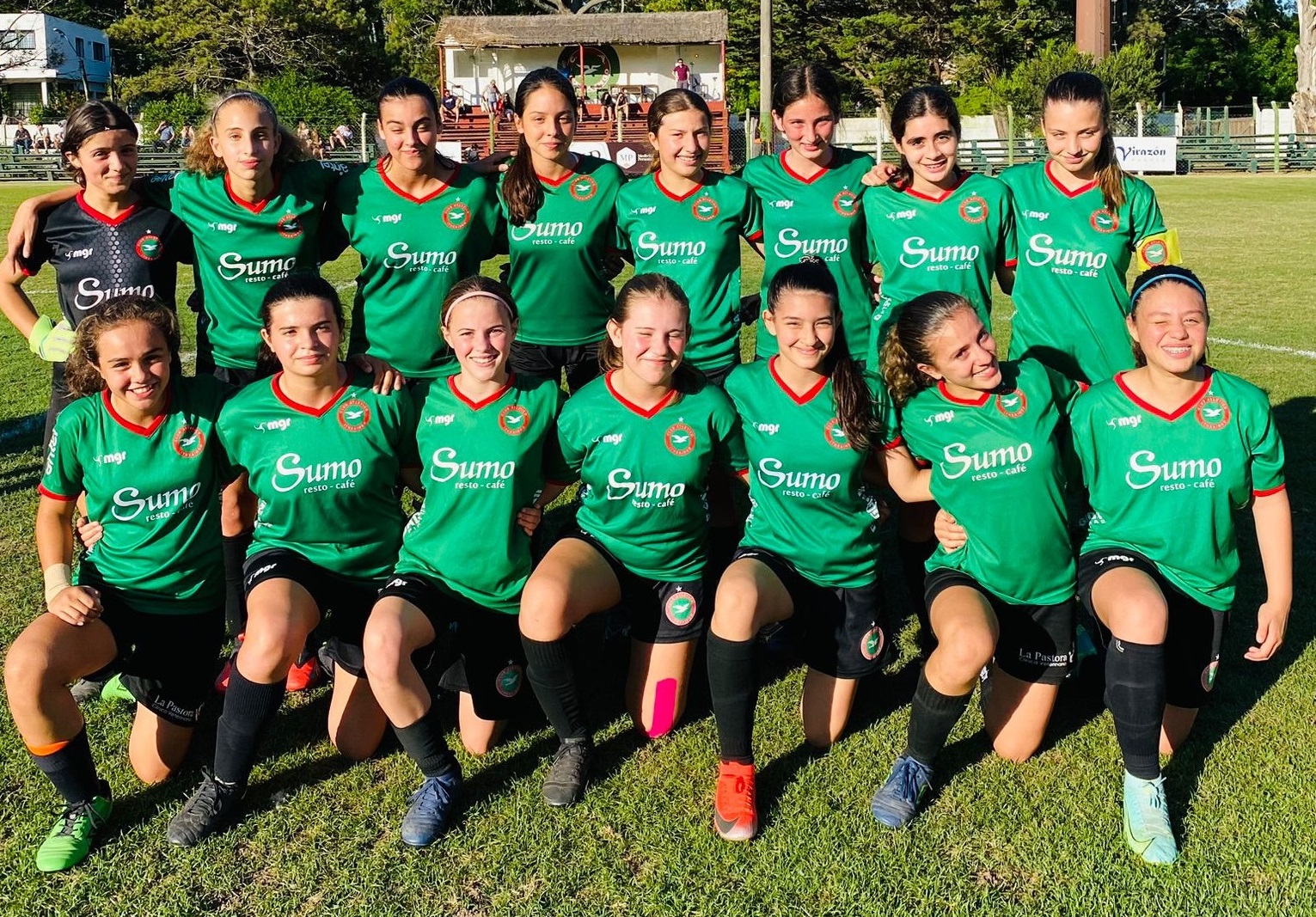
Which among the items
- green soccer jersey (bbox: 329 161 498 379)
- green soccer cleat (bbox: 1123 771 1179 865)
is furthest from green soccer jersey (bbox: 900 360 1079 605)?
green soccer jersey (bbox: 329 161 498 379)

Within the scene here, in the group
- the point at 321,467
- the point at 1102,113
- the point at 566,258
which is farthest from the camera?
the point at 566,258

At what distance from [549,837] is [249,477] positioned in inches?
55.1

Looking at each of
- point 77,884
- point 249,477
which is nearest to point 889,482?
point 249,477

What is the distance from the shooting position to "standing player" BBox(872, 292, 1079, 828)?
3.22 metres

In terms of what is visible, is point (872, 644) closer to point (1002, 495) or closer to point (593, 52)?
point (1002, 495)

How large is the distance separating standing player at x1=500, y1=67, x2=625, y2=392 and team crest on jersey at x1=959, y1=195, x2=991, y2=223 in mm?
1299

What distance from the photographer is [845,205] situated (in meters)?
4.13

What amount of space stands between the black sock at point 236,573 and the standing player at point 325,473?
676 mm

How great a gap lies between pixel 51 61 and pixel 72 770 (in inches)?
1890

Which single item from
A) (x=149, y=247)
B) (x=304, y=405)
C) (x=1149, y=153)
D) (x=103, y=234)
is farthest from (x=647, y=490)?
(x=1149, y=153)

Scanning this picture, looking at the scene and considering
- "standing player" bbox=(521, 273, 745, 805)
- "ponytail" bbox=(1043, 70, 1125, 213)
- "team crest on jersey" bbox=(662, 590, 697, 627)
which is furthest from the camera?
"ponytail" bbox=(1043, 70, 1125, 213)

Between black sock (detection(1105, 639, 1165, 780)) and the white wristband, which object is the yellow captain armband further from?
the white wristband

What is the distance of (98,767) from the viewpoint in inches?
131

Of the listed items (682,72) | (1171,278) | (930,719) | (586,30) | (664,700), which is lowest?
(664,700)
